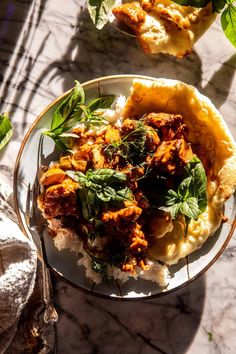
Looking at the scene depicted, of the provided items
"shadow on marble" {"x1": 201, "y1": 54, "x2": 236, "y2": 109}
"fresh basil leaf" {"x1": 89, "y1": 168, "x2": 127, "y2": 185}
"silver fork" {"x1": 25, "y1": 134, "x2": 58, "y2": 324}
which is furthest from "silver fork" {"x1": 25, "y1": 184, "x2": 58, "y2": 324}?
"shadow on marble" {"x1": 201, "y1": 54, "x2": 236, "y2": 109}

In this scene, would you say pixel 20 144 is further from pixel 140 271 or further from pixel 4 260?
pixel 140 271

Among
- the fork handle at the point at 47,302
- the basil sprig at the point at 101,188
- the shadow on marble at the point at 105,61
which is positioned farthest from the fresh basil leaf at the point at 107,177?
the shadow on marble at the point at 105,61

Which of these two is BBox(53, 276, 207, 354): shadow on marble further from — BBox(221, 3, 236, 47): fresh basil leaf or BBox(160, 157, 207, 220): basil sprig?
BBox(221, 3, 236, 47): fresh basil leaf

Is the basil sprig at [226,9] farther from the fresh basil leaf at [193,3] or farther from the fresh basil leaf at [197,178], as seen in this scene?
the fresh basil leaf at [197,178]

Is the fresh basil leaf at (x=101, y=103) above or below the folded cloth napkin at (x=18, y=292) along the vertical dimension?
above

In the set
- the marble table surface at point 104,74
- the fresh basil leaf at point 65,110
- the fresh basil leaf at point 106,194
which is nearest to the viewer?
the fresh basil leaf at point 106,194

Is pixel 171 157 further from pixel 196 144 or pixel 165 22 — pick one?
pixel 165 22

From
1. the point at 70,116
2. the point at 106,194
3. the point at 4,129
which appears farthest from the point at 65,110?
the point at 106,194
